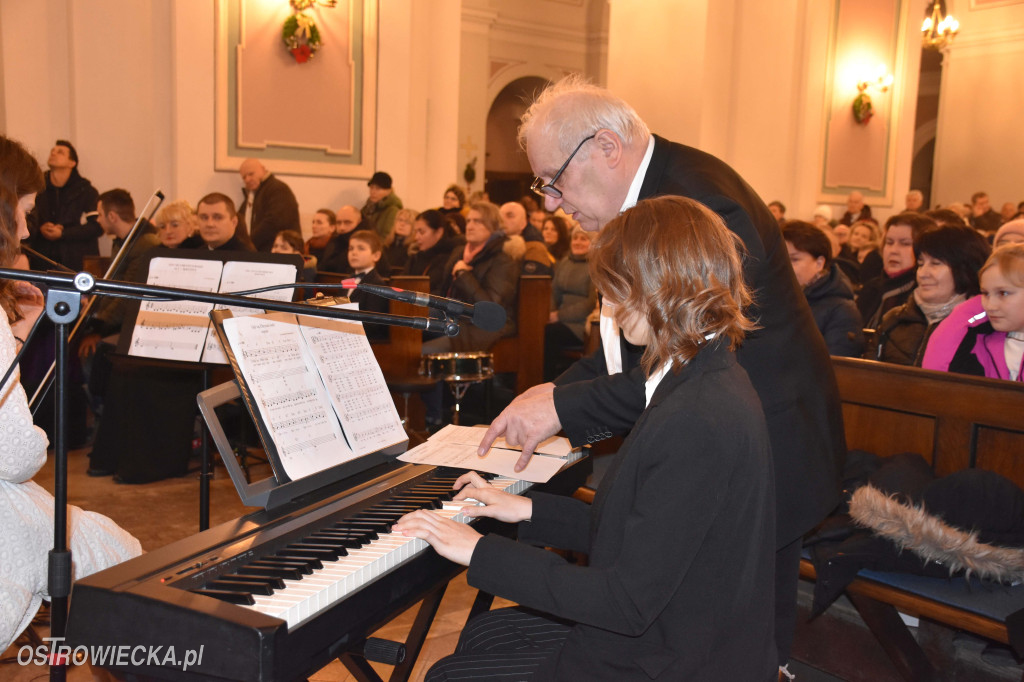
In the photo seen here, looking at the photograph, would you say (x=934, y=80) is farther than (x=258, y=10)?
Yes

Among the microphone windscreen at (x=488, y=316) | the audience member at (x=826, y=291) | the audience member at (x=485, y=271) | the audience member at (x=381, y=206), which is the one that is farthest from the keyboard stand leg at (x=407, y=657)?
the audience member at (x=381, y=206)

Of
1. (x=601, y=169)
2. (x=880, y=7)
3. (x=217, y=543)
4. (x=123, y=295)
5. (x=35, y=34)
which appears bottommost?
(x=217, y=543)

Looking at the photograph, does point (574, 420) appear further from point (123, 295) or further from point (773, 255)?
point (123, 295)

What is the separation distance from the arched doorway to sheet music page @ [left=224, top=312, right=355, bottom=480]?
14440 mm

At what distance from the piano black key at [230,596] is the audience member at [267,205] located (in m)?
6.31

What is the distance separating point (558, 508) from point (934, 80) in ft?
64.6

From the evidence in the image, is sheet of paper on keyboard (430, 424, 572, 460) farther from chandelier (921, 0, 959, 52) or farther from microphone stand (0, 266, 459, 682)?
chandelier (921, 0, 959, 52)

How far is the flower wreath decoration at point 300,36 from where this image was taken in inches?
316

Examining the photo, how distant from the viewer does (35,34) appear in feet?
25.9

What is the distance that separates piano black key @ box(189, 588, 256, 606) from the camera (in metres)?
1.37

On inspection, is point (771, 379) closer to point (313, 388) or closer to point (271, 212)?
point (313, 388)

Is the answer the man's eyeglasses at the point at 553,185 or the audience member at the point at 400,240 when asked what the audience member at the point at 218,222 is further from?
the man's eyeglasses at the point at 553,185

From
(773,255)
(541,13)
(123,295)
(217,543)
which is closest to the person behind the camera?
(123,295)

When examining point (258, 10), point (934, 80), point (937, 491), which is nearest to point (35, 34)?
point (258, 10)
